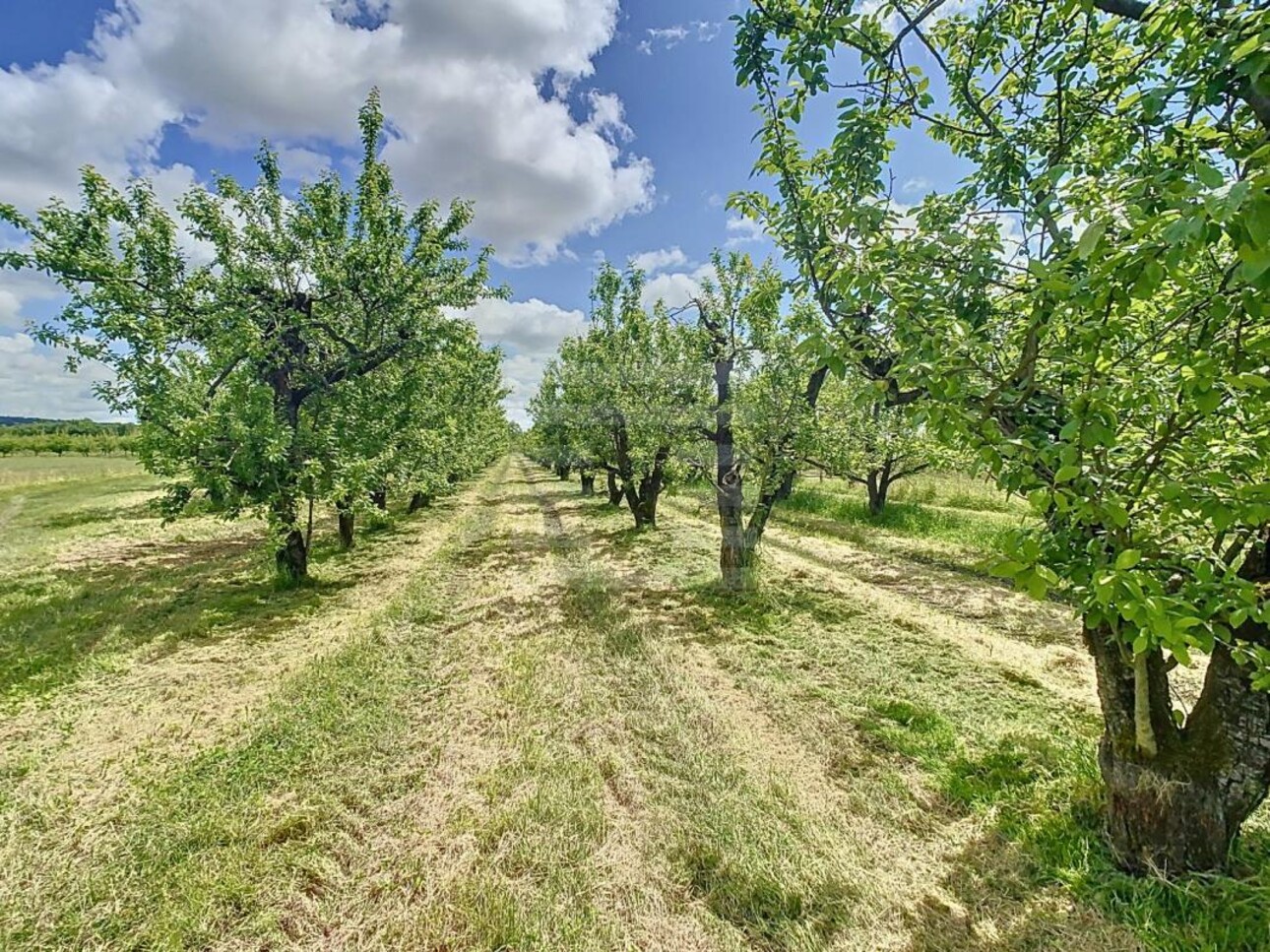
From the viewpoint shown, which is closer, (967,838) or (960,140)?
(967,838)

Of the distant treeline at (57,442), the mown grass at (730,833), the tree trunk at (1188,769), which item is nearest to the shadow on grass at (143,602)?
the mown grass at (730,833)

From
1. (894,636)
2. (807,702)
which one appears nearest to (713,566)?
(894,636)

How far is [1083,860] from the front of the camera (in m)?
3.15

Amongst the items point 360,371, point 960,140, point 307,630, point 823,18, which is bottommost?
point 307,630

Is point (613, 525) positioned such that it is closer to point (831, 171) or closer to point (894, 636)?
point (894, 636)

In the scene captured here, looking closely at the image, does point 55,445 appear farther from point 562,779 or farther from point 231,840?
point 562,779

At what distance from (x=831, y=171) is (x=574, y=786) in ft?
17.7

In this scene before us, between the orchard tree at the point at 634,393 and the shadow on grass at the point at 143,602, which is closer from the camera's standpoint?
the shadow on grass at the point at 143,602

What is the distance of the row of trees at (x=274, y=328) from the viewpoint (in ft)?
26.0

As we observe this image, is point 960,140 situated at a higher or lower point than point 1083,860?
higher

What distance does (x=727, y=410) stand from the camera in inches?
409

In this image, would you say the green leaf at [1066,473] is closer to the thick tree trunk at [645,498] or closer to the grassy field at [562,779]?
the grassy field at [562,779]

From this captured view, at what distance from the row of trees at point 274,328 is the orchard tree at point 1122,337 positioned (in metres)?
8.66

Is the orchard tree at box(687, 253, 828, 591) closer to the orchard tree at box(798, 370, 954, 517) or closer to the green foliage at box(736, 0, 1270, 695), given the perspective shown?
the orchard tree at box(798, 370, 954, 517)
